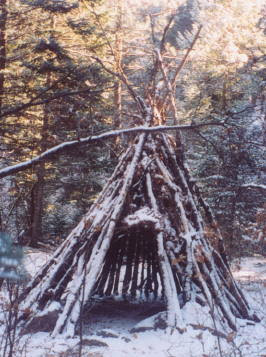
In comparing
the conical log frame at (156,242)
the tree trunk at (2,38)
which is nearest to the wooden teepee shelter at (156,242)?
the conical log frame at (156,242)

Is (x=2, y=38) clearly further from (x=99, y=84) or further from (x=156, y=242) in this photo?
(x=156, y=242)

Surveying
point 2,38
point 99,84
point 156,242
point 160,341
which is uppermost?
point 2,38

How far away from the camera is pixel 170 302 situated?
4.53 m

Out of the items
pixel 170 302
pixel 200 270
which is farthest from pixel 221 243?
Result: pixel 170 302

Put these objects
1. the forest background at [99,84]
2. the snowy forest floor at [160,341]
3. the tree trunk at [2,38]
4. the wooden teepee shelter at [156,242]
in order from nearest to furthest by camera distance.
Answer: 1. the snowy forest floor at [160,341]
2. the wooden teepee shelter at [156,242]
3. the forest background at [99,84]
4. the tree trunk at [2,38]

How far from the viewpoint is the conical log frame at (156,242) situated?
4.59 metres

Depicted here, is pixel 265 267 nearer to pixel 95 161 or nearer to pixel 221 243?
pixel 95 161

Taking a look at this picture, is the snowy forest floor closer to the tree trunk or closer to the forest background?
the forest background

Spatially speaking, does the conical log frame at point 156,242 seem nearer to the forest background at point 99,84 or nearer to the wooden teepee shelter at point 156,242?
the wooden teepee shelter at point 156,242

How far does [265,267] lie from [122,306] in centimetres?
811

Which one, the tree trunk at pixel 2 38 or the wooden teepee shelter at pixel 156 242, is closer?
the wooden teepee shelter at pixel 156 242

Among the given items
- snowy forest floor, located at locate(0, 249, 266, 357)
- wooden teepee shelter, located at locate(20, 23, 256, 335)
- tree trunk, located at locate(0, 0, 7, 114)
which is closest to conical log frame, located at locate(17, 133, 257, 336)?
wooden teepee shelter, located at locate(20, 23, 256, 335)

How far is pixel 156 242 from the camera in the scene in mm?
5445

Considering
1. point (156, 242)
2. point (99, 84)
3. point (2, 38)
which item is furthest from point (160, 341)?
point (2, 38)
